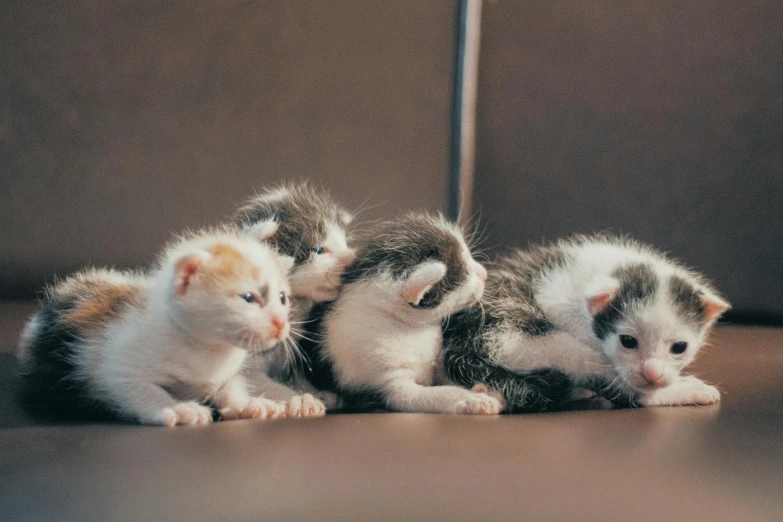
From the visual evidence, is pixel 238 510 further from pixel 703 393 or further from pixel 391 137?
pixel 391 137

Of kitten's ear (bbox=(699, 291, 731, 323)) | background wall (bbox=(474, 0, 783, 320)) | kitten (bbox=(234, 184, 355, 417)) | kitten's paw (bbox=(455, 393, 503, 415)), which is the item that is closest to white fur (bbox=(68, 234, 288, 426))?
kitten (bbox=(234, 184, 355, 417))

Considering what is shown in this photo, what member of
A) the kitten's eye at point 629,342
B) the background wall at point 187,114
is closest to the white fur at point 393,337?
the kitten's eye at point 629,342

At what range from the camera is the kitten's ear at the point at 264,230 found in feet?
4.01

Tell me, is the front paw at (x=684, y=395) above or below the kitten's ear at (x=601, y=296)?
below

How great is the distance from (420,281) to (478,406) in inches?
7.5

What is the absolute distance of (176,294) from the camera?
3.39 ft

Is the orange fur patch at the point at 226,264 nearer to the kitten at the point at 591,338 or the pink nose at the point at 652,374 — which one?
the kitten at the point at 591,338

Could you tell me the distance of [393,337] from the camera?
120cm

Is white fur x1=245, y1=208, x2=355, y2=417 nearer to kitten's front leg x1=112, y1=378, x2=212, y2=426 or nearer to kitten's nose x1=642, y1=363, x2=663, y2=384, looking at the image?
kitten's front leg x1=112, y1=378, x2=212, y2=426

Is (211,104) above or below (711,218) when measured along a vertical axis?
above

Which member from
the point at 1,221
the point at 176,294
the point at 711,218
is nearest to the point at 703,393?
the point at 711,218

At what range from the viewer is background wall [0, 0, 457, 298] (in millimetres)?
1609

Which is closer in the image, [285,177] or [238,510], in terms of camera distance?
[238,510]

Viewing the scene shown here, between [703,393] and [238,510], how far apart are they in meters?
0.70
